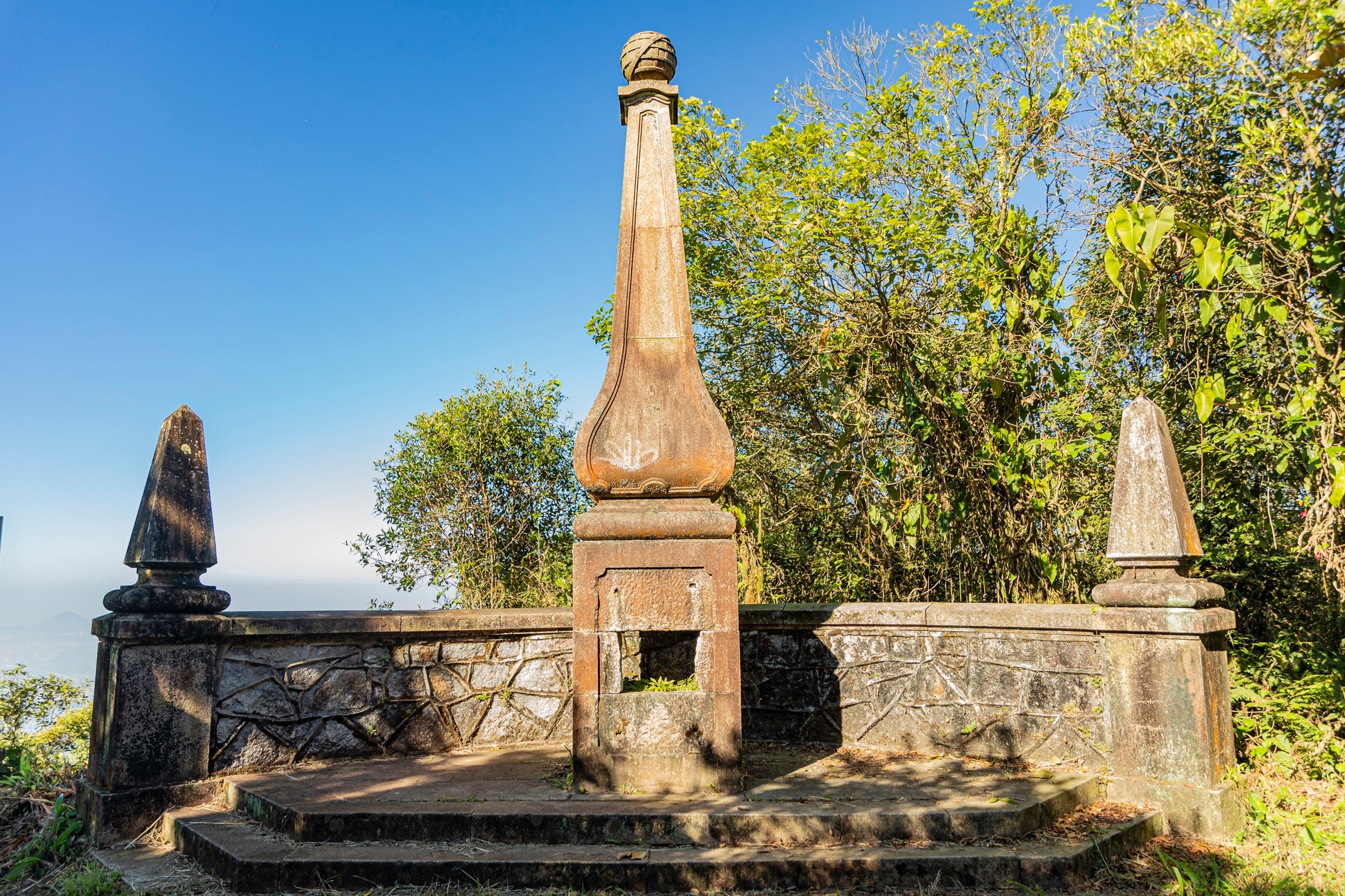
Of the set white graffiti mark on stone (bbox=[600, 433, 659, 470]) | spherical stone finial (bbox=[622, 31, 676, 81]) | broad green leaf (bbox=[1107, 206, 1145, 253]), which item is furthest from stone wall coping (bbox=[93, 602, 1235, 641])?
spherical stone finial (bbox=[622, 31, 676, 81])

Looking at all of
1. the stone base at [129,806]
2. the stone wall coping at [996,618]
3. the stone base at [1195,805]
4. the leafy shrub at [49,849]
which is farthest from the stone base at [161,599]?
the stone base at [1195,805]

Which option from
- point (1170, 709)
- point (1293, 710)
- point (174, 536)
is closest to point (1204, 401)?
point (1170, 709)

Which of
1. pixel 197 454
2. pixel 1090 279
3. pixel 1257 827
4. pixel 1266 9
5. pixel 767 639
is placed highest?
pixel 1266 9

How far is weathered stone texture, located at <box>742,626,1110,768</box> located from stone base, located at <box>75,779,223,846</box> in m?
3.30

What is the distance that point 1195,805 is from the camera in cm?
419

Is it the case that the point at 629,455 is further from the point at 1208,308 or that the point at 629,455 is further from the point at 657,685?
the point at 1208,308

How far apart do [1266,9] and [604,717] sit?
226 inches

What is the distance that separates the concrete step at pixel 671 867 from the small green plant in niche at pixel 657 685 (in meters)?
0.82

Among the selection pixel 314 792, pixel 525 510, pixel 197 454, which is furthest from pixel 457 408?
pixel 314 792

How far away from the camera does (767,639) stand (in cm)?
559

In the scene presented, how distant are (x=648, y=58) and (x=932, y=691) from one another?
4161 millimetres

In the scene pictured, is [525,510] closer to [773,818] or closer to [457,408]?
[457,408]

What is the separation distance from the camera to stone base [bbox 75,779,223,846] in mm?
4363

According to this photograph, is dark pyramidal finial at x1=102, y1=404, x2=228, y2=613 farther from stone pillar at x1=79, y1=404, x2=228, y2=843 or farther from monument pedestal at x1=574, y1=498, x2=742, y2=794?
monument pedestal at x1=574, y1=498, x2=742, y2=794
